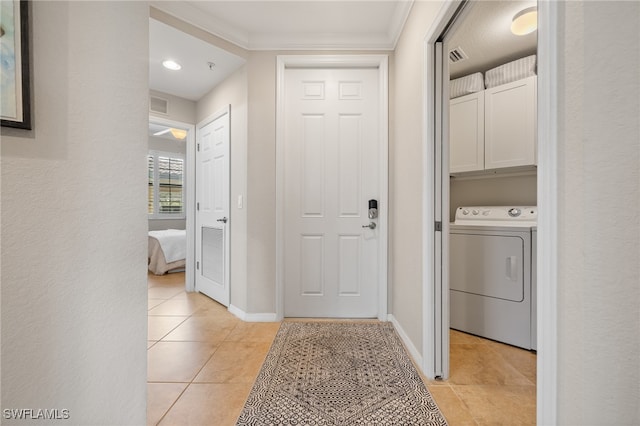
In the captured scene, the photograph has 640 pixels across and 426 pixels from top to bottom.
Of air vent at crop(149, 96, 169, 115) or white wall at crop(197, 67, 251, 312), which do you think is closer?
white wall at crop(197, 67, 251, 312)

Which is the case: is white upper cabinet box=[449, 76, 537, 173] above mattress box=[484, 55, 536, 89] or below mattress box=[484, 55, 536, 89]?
below

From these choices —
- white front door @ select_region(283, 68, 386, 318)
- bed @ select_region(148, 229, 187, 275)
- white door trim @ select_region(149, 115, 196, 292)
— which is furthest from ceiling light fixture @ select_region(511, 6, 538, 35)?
bed @ select_region(148, 229, 187, 275)

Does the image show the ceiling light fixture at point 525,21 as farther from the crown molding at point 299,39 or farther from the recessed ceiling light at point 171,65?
the recessed ceiling light at point 171,65

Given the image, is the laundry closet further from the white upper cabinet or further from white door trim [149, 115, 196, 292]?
white door trim [149, 115, 196, 292]

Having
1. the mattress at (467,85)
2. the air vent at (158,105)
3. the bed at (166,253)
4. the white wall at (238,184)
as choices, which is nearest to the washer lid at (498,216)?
the mattress at (467,85)

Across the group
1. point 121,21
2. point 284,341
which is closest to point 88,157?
point 121,21

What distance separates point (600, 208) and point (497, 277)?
1738 millimetres

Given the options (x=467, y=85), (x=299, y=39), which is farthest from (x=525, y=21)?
(x=299, y=39)

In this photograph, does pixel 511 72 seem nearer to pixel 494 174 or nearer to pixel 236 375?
pixel 494 174

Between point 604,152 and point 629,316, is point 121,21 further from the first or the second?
point 629,316

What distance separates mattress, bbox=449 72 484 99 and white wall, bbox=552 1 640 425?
2.15 m

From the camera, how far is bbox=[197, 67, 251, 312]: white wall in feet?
8.38

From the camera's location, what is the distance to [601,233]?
0.66 metres

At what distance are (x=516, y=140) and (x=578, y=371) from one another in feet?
7.28
